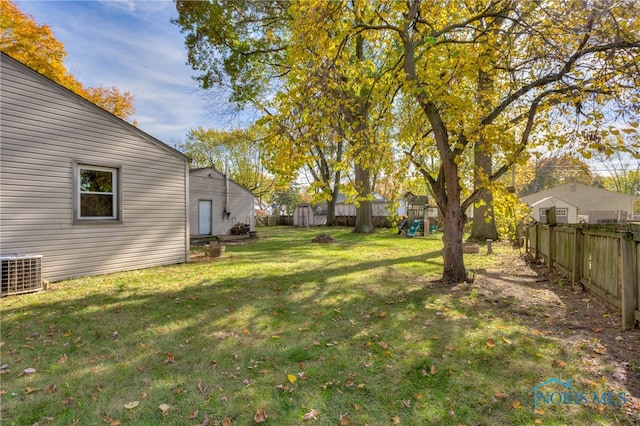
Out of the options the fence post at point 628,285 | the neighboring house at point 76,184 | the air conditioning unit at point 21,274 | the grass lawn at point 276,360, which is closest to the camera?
the grass lawn at point 276,360

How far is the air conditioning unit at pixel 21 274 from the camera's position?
566 centimetres

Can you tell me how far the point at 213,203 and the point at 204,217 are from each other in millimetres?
918

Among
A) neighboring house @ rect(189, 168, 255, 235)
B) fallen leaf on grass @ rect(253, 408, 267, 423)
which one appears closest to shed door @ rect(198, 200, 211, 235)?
neighboring house @ rect(189, 168, 255, 235)

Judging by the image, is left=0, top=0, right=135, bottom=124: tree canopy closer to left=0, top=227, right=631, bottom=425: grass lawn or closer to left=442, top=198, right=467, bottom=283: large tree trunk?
left=0, top=227, right=631, bottom=425: grass lawn

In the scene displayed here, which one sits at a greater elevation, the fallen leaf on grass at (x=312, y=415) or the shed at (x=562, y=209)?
the shed at (x=562, y=209)

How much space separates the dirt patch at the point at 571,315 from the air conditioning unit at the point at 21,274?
8.00 m

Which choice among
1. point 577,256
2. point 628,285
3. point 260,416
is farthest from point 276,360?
point 577,256

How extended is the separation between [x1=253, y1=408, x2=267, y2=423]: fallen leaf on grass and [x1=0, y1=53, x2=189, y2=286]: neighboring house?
635 cm

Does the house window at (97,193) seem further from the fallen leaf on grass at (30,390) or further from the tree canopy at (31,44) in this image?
the tree canopy at (31,44)

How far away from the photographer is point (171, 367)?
3.11 metres

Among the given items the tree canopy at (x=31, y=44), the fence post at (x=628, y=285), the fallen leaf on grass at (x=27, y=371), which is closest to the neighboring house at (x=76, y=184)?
the fallen leaf on grass at (x=27, y=371)

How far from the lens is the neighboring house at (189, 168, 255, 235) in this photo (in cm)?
1594

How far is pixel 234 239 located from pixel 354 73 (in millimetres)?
11315

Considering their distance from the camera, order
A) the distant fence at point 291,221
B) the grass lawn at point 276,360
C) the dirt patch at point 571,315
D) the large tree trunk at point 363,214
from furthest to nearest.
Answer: the distant fence at point 291,221, the large tree trunk at point 363,214, the dirt patch at point 571,315, the grass lawn at point 276,360
